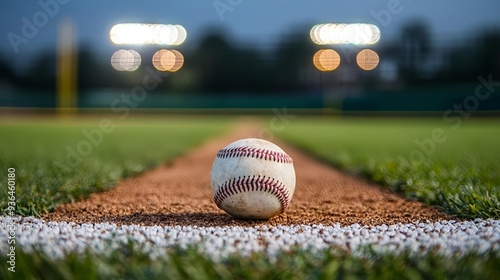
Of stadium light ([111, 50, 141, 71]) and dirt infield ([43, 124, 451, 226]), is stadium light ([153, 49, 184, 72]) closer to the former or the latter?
stadium light ([111, 50, 141, 71])

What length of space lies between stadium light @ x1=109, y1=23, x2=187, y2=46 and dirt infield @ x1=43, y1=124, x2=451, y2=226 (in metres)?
26.5

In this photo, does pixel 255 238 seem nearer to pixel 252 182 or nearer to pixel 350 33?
pixel 252 182

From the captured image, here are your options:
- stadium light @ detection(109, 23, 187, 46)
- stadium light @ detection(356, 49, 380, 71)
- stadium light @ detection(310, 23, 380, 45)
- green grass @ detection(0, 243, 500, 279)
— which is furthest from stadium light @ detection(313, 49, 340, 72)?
green grass @ detection(0, 243, 500, 279)

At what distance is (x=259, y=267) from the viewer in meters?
1.67

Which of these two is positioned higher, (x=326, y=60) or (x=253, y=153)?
(x=326, y=60)

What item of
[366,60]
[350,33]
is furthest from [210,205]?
[350,33]

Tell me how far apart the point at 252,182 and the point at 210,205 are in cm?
67

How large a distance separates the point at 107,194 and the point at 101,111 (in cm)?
2341

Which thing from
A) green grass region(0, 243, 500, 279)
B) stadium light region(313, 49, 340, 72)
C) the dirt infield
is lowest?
the dirt infield

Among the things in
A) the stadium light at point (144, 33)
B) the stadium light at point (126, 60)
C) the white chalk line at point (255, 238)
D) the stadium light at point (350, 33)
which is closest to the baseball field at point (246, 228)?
the white chalk line at point (255, 238)

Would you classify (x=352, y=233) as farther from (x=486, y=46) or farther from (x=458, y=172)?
(x=486, y=46)

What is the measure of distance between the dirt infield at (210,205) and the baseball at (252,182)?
0.08 metres

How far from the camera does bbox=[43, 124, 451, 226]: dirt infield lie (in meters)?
2.68

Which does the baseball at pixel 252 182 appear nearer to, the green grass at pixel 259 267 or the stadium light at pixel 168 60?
the green grass at pixel 259 267
